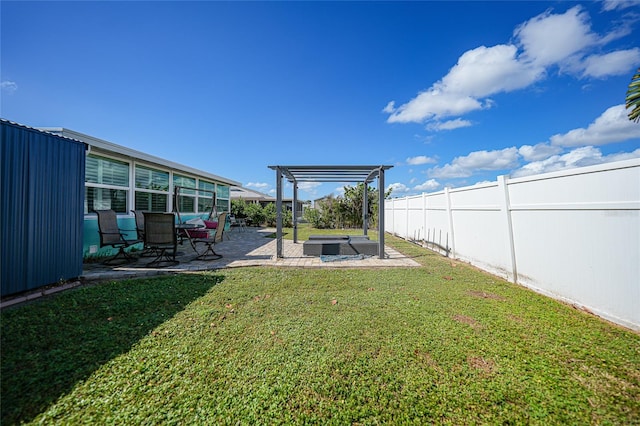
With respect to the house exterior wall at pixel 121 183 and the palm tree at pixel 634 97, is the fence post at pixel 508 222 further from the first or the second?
the house exterior wall at pixel 121 183

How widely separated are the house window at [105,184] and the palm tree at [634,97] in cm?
1461

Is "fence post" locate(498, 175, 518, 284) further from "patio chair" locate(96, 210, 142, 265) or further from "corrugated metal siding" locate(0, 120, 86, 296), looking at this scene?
"corrugated metal siding" locate(0, 120, 86, 296)

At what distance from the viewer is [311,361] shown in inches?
90.3

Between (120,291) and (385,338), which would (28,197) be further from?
(385,338)

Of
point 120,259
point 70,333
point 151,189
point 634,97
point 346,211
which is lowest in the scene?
point 70,333

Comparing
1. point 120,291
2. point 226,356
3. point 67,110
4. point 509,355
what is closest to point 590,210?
point 509,355

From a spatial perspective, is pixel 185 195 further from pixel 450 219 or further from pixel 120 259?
pixel 450 219

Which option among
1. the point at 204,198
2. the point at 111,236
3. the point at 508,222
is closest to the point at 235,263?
the point at 111,236

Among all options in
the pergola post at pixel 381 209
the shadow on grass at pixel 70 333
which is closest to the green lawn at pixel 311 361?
the shadow on grass at pixel 70 333

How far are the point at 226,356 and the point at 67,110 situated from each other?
434 inches

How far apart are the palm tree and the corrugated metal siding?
12.9 meters

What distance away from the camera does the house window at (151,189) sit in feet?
26.8

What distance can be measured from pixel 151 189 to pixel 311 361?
938 cm

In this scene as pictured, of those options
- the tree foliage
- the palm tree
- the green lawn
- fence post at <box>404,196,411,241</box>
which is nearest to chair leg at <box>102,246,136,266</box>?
the green lawn
